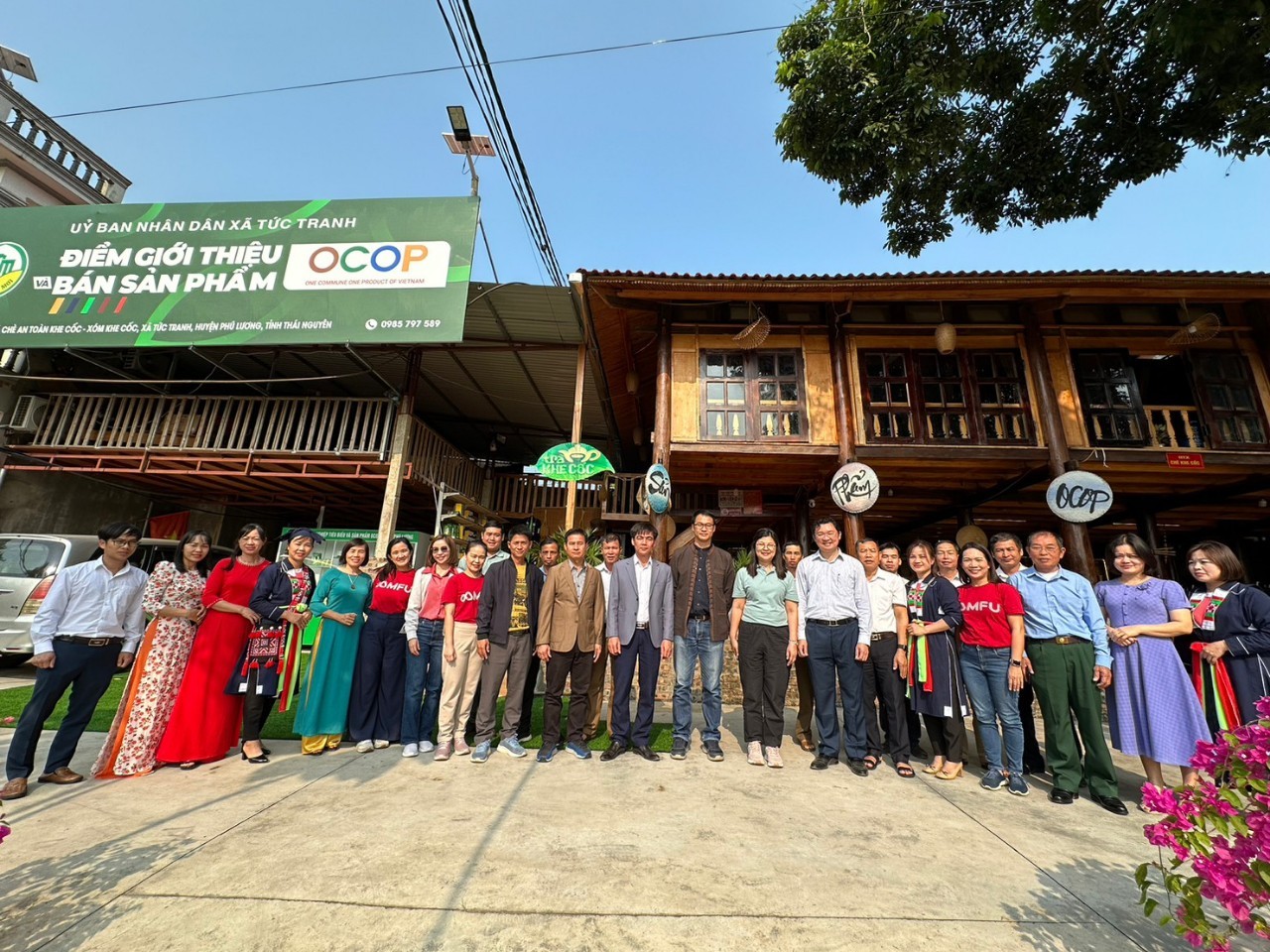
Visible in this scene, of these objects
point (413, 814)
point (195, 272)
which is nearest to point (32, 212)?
point (195, 272)

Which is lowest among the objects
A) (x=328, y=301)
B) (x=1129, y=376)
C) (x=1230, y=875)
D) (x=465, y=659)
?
(x=1230, y=875)

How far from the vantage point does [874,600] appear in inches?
163

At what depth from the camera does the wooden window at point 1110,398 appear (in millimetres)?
8305

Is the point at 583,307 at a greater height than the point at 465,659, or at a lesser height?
greater

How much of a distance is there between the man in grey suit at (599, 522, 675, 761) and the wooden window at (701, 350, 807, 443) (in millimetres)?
4413

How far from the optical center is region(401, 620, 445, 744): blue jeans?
13.2ft

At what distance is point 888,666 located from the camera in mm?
4051

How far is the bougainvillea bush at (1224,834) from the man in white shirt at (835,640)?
7.83ft

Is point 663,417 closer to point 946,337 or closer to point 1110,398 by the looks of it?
point 946,337

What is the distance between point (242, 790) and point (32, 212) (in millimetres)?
11556

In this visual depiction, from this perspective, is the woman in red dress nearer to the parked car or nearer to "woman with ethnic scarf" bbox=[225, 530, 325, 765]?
"woman with ethnic scarf" bbox=[225, 530, 325, 765]

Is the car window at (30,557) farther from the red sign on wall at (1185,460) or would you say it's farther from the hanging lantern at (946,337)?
the red sign on wall at (1185,460)

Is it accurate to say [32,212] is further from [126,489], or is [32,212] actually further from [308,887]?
[308,887]

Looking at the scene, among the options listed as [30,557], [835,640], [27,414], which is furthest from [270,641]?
[27,414]
